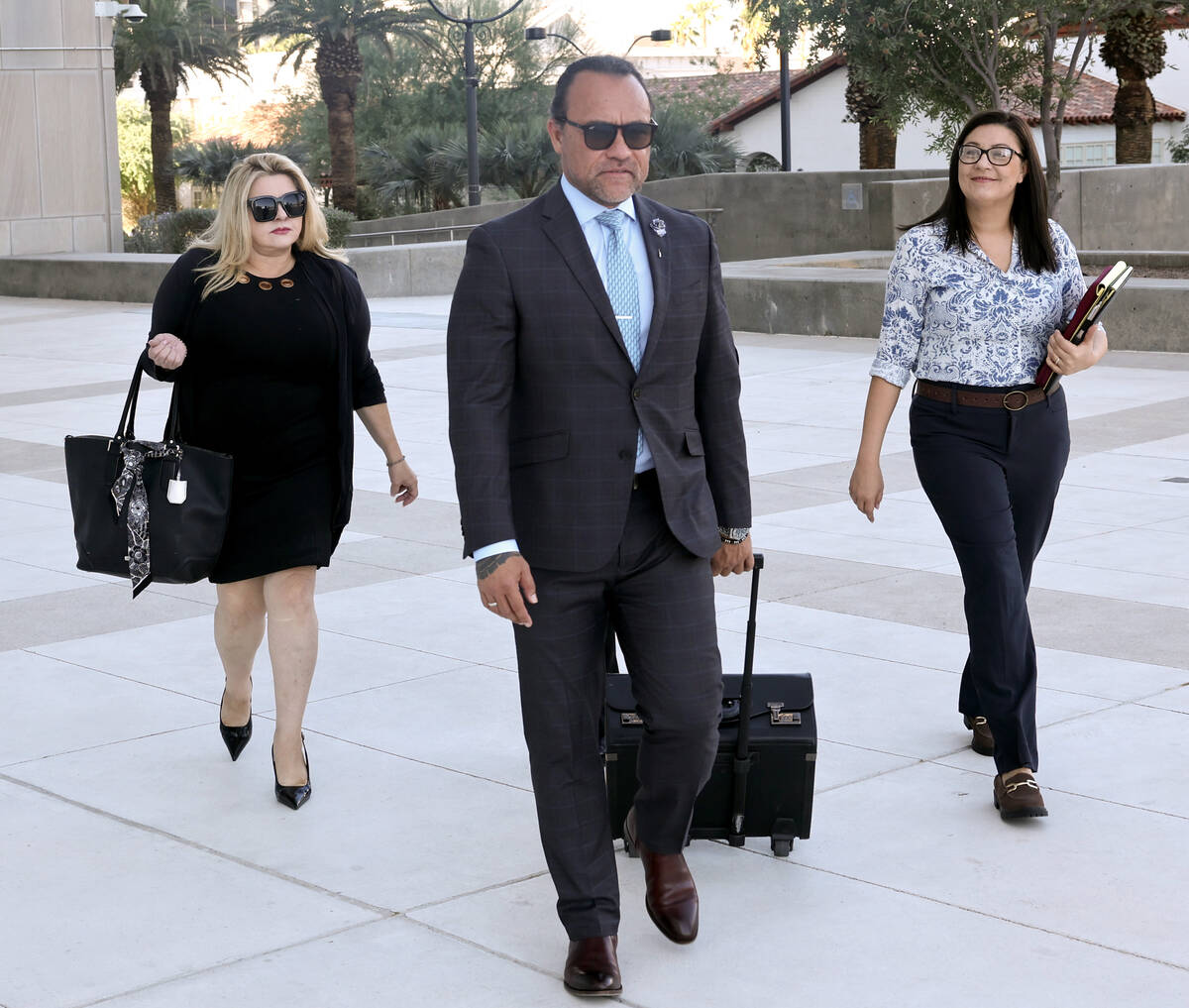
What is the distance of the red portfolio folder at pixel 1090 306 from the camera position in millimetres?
4387

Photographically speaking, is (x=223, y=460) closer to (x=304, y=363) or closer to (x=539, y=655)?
(x=304, y=363)

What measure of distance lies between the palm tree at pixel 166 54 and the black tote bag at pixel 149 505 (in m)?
39.2

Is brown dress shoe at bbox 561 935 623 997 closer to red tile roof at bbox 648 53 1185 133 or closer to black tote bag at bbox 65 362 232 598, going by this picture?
black tote bag at bbox 65 362 232 598

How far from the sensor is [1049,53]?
2056cm

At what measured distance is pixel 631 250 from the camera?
356cm

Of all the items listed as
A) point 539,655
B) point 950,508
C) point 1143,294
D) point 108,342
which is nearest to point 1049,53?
point 1143,294

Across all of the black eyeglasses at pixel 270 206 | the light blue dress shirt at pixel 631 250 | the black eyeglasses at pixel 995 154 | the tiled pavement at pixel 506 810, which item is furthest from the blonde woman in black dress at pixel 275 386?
the black eyeglasses at pixel 995 154

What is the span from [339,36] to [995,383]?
3985 centimetres

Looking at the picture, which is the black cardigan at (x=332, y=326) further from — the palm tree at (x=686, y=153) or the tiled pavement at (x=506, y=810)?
the palm tree at (x=686, y=153)

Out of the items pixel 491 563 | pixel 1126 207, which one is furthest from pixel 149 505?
pixel 1126 207

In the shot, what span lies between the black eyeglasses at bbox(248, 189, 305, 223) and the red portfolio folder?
202 cm

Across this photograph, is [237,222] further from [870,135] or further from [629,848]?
[870,135]

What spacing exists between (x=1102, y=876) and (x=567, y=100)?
2174 millimetres

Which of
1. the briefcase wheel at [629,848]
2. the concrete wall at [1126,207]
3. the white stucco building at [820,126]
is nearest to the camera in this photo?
the briefcase wheel at [629,848]
